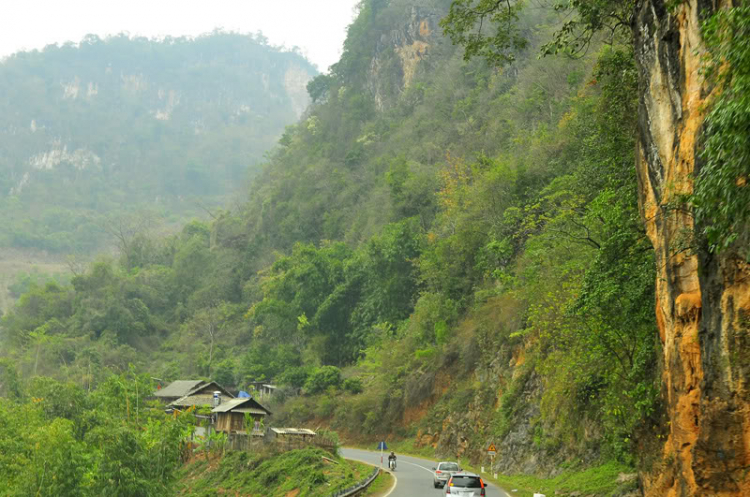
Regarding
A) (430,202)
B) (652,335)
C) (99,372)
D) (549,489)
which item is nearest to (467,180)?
(430,202)

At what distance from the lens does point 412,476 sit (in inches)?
1129

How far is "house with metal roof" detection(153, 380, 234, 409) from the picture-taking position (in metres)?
48.9

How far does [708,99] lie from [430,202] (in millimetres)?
44105

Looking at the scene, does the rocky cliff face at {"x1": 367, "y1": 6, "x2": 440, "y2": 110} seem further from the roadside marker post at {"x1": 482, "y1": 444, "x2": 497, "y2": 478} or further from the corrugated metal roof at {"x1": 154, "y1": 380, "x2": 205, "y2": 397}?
the roadside marker post at {"x1": 482, "y1": 444, "x2": 497, "y2": 478}

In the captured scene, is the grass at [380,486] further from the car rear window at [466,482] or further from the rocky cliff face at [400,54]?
the rocky cliff face at [400,54]

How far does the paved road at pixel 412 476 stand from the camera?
23234mm

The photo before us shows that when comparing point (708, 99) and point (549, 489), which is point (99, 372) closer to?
point (549, 489)

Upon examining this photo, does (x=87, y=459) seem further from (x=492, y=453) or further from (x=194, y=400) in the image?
(x=492, y=453)

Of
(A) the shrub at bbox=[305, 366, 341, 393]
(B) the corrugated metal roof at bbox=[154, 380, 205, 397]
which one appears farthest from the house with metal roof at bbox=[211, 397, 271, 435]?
(B) the corrugated metal roof at bbox=[154, 380, 205, 397]

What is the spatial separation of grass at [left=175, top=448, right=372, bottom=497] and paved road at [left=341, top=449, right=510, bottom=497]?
64.6 inches

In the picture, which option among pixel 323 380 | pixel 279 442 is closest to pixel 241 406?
pixel 279 442

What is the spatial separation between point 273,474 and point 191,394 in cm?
1957

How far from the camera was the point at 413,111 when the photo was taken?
70938mm

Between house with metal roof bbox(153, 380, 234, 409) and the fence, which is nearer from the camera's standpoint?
the fence
